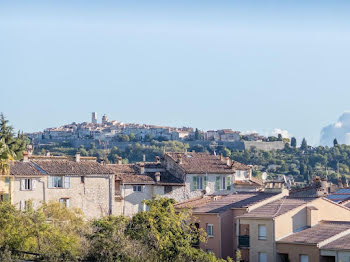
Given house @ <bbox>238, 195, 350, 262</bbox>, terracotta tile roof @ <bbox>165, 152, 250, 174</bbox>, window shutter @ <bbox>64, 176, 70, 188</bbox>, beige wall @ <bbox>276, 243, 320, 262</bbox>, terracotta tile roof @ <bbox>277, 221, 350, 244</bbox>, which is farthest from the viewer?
terracotta tile roof @ <bbox>165, 152, 250, 174</bbox>

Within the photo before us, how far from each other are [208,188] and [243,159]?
107m

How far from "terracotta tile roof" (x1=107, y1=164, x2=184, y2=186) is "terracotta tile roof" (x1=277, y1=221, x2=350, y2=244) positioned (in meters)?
20.8

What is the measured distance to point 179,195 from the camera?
67.6 meters

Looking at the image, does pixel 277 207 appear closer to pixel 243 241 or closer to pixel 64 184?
pixel 243 241

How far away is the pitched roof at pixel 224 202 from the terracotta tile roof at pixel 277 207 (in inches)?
55.6

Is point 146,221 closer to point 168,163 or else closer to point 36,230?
point 36,230

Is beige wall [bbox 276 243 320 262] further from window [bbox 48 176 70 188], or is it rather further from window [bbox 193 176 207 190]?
window [bbox 193 176 207 190]

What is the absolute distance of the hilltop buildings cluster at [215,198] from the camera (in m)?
46.8

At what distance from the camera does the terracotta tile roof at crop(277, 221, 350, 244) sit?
45.1m

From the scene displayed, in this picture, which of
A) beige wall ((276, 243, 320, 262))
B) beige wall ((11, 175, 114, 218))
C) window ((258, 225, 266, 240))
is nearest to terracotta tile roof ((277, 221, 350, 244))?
beige wall ((276, 243, 320, 262))

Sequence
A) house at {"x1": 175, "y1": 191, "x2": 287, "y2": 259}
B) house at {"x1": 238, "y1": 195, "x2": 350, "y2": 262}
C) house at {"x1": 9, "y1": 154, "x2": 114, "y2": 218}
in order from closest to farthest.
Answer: house at {"x1": 238, "y1": 195, "x2": 350, "y2": 262}, house at {"x1": 175, "y1": 191, "x2": 287, "y2": 259}, house at {"x1": 9, "y1": 154, "x2": 114, "y2": 218}

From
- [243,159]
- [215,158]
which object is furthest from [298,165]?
[215,158]

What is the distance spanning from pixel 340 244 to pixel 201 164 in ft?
90.7

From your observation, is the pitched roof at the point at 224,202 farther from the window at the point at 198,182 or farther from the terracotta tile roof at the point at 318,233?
the window at the point at 198,182
